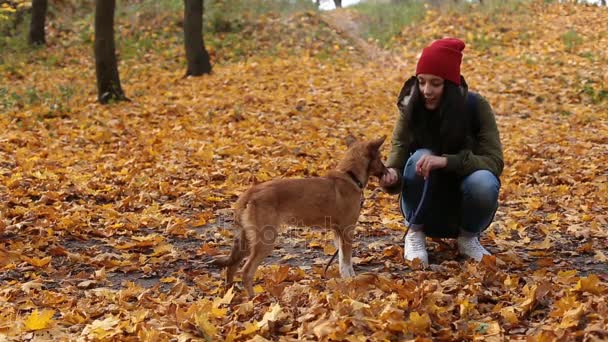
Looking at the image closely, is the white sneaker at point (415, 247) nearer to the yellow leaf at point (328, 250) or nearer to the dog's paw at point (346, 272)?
the dog's paw at point (346, 272)

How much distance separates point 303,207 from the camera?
4.50 m

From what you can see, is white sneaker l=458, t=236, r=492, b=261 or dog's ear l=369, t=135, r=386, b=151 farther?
white sneaker l=458, t=236, r=492, b=261

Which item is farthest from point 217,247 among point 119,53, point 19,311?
point 119,53

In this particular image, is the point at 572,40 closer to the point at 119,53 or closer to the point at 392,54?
the point at 392,54

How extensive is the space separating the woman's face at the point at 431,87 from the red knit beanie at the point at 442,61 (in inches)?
1.4

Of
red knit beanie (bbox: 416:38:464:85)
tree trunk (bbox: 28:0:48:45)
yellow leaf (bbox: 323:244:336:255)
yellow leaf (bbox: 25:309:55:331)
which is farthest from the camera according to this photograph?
tree trunk (bbox: 28:0:48:45)

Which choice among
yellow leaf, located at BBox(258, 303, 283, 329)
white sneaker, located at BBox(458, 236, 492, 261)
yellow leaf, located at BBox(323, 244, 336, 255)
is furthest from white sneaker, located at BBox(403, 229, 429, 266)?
yellow leaf, located at BBox(258, 303, 283, 329)

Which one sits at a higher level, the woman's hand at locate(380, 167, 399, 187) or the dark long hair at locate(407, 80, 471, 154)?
the dark long hair at locate(407, 80, 471, 154)

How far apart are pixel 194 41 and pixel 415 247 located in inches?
479

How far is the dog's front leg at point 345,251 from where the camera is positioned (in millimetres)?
4766

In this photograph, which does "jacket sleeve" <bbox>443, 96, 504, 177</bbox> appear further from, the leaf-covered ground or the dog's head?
the leaf-covered ground

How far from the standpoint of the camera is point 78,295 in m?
4.54

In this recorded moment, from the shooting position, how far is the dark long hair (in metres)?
4.82

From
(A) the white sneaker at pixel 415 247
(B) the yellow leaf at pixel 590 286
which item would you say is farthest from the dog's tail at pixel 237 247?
(B) the yellow leaf at pixel 590 286
